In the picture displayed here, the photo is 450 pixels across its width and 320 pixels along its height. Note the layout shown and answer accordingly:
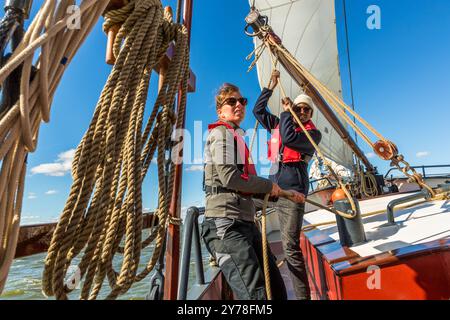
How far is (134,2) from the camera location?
0.99 meters

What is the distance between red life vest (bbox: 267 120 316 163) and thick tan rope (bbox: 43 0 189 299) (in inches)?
51.1

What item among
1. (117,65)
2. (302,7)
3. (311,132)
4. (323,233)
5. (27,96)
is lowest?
(323,233)

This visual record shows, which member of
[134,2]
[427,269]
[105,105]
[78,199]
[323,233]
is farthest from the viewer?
[323,233]

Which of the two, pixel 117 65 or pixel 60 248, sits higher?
pixel 117 65

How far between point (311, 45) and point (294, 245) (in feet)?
34.9

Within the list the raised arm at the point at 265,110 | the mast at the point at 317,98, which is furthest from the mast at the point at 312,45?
the raised arm at the point at 265,110

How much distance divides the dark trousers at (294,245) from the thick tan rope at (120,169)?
1.20 metres

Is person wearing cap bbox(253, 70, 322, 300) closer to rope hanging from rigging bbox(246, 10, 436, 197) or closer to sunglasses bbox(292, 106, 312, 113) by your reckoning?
sunglasses bbox(292, 106, 312, 113)

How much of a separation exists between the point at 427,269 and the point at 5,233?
1.77 meters

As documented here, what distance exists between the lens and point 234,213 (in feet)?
4.66
